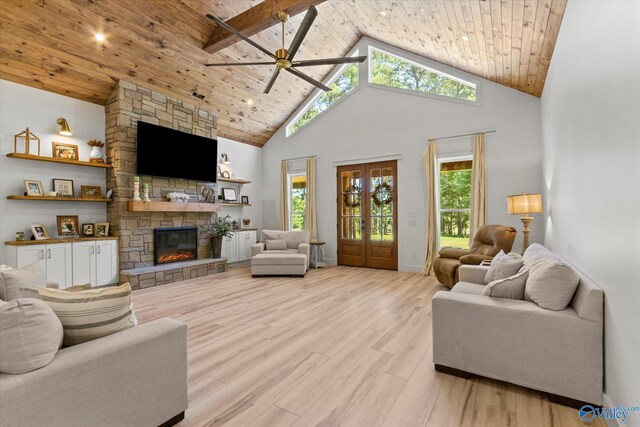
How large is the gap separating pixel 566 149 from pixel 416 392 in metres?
2.70

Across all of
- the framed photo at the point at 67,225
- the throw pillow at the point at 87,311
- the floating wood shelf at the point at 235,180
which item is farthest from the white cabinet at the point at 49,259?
the throw pillow at the point at 87,311

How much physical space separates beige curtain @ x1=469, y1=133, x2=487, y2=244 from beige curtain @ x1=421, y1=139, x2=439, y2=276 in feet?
2.11

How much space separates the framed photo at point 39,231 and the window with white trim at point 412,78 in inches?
257

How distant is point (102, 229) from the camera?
5.03 m

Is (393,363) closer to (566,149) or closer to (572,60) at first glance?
(566,149)

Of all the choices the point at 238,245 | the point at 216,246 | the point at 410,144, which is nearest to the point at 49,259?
the point at 216,246

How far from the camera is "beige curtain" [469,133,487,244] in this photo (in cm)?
534

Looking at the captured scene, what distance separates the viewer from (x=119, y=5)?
155 inches

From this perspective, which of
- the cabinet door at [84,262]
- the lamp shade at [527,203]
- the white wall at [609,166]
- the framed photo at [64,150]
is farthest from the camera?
the framed photo at [64,150]

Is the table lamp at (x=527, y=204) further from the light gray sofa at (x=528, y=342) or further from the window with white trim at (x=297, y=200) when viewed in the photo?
the window with white trim at (x=297, y=200)

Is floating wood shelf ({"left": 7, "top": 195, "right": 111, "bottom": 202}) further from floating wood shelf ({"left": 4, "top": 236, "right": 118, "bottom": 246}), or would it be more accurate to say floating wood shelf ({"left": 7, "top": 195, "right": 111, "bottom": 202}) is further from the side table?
the side table

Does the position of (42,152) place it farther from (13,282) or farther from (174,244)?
(13,282)

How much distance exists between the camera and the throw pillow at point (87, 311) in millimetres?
1414

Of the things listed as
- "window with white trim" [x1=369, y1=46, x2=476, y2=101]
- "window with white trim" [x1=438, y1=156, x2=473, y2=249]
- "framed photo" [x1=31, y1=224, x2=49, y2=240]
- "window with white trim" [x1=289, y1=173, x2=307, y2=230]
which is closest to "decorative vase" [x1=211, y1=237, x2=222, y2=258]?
"window with white trim" [x1=289, y1=173, x2=307, y2=230]
